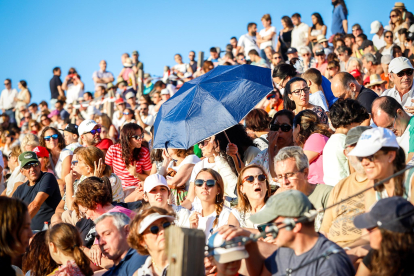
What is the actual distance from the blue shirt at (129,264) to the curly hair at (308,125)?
7.82 ft

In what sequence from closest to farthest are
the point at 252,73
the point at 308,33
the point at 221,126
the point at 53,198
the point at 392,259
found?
1. the point at 392,259
2. the point at 221,126
3. the point at 252,73
4. the point at 53,198
5. the point at 308,33

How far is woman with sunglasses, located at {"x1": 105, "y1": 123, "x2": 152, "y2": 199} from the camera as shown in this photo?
740 cm

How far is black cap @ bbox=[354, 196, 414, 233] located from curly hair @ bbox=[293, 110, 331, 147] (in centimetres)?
265

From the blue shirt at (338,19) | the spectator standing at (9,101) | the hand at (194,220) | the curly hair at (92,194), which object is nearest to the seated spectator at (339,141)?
the hand at (194,220)

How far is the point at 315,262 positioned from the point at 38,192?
489cm

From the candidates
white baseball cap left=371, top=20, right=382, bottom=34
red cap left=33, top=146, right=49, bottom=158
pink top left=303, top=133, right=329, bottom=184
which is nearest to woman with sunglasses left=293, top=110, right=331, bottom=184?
pink top left=303, top=133, right=329, bottom=184

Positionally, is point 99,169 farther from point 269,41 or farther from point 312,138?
point 269,41

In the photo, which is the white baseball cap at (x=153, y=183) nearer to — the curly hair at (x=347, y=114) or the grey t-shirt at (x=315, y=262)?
the curly hair at (x=347, y=114)

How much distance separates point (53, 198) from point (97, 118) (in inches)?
225

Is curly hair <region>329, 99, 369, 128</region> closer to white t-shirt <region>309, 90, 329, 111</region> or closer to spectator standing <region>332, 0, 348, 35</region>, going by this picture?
white t-shirt <region>309, 90, 329, 111</region>

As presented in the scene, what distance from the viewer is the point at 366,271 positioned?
283 cm

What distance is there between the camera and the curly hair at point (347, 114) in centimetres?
486

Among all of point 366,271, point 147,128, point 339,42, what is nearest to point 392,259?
point 366,271

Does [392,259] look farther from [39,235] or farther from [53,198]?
[53,198]
